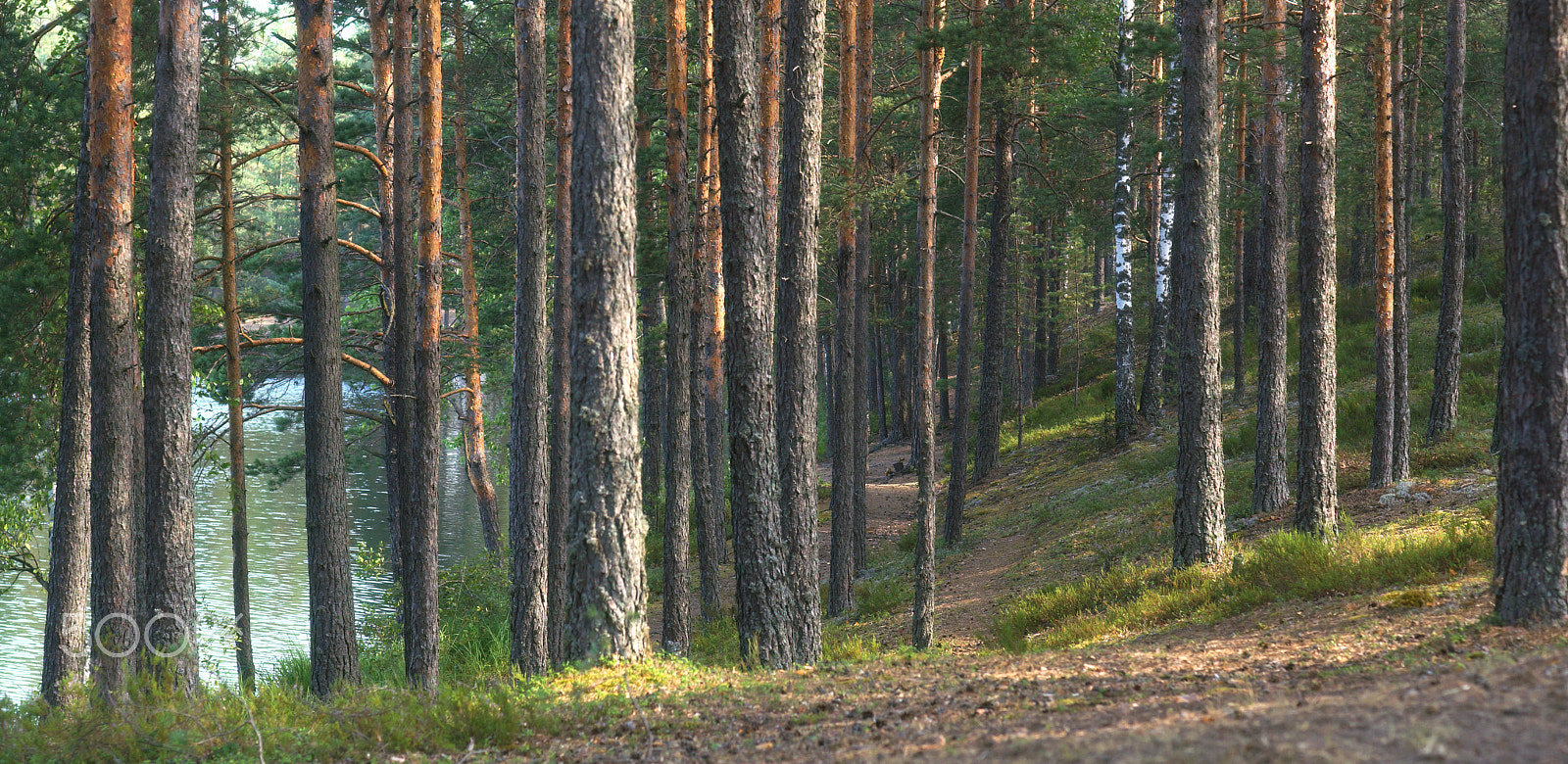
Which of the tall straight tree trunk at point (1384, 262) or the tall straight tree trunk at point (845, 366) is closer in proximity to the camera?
the tall straight tree trunk at point (1384, 262)

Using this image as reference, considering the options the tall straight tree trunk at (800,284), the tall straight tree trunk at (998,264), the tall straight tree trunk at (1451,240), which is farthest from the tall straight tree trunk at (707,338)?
the tall straight tree trunk at (1451,240)

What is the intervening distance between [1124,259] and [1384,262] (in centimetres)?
897

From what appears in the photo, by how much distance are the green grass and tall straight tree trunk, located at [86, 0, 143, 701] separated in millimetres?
8932

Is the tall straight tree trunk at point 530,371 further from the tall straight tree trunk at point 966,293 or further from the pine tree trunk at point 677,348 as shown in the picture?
the tall straight tree trunk at point 966,293

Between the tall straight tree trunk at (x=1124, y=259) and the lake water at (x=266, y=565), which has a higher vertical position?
the tall straight tree trunk at (x=1124, y=259)

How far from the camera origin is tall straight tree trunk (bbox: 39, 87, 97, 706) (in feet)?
32.0

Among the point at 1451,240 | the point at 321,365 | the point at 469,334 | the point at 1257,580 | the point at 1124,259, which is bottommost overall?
the point at 1257,580

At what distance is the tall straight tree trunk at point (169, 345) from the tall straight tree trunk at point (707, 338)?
5974 mm

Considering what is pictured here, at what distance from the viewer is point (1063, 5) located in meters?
15.1

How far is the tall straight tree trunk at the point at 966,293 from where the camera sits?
1466 centimetres

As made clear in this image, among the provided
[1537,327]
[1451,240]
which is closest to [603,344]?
[1537,327]

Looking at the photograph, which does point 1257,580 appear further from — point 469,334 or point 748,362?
point 469,334

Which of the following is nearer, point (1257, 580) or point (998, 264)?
point (1257, 580)

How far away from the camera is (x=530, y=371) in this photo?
10.8 metres
